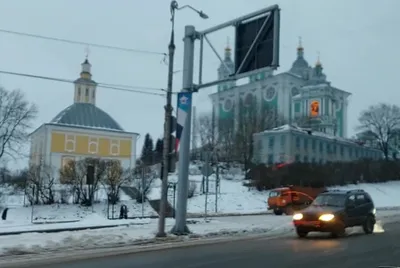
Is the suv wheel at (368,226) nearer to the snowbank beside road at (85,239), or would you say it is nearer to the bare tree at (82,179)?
the snowbank beside road at (85,239)

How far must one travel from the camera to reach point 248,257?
1383 cm

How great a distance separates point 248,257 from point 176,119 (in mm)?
8080

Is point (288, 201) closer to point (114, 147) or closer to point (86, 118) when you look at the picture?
point (114, 147)

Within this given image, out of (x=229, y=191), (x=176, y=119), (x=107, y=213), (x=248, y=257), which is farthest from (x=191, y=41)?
(x=229, y=191)

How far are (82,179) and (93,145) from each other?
55.4 m

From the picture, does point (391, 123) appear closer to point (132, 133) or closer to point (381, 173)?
point (381, 173)

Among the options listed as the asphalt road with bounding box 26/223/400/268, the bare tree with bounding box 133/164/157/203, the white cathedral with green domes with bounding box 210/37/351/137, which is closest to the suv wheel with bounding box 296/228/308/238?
the asphalt road with bounding box 26/223/400/268

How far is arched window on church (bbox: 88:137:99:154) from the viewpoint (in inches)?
3686

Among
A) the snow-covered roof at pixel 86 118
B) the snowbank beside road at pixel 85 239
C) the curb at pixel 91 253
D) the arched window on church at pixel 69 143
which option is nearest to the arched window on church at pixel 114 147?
the snow-covered roof at pixel 86 118

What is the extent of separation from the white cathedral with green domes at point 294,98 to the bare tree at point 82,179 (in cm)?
7861

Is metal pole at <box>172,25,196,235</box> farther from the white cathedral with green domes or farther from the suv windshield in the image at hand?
the white cathedral with green domes

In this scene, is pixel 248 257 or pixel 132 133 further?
pixel 132 133

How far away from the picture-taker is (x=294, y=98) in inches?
4975

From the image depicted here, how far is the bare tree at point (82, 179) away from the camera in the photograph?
3869cm
